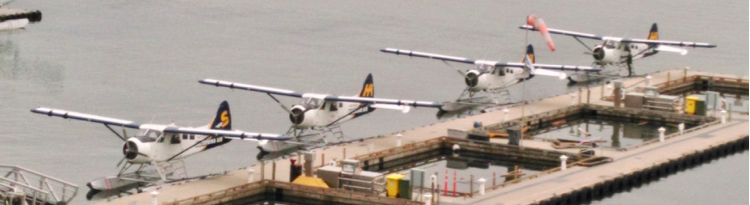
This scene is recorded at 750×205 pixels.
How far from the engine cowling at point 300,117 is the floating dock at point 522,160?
9.69 feet

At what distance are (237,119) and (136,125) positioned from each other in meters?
19.2

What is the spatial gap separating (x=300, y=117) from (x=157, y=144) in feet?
34.2

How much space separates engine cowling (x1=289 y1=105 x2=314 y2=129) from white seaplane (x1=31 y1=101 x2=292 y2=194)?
5.94m

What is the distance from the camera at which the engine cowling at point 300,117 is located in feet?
230

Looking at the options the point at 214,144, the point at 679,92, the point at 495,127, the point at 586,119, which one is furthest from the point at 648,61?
the point at 214,144

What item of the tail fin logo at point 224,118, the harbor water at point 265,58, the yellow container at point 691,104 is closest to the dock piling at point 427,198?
the harbor water at point 265,58

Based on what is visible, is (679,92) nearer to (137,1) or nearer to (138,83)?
(138,83)

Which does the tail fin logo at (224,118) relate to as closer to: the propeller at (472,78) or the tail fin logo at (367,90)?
the tail fin logo at (367,90)

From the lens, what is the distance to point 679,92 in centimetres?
8875

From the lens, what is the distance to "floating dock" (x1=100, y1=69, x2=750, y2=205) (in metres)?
57.6

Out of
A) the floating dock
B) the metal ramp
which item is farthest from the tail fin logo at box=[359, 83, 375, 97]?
the metal ramp

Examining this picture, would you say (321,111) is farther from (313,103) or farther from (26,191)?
(26,191)

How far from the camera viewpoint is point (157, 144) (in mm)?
61031

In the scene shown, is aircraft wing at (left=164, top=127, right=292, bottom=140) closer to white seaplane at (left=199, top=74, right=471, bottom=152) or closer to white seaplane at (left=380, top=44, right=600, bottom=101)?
white seaplane at (left=199, top=74, right=471, bottom=152)
